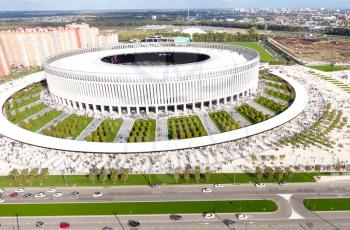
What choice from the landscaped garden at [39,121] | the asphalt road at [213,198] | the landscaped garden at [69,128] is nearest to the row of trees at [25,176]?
the asphalt road at [213,198]

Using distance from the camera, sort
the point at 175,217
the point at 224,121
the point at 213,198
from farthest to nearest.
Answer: the point at 224,121 → the point at 213,198 → the point at 175,217

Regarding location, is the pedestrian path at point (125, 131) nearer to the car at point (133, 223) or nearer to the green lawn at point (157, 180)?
the green lawn at point (157, 180)

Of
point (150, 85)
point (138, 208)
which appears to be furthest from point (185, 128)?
point (138, 208)

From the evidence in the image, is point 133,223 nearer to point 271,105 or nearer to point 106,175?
point 106,175

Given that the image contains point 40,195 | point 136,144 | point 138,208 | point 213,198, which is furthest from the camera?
point 136,144

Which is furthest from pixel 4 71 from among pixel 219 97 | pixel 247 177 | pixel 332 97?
pixel 332 97

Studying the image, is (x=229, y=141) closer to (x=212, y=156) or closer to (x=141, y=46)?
(x=212, y=156)

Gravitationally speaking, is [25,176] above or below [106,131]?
below

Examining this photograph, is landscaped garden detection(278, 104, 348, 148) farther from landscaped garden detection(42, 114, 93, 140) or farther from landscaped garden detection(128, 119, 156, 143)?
landscaped garden detection(42, 114, 93, 140)
